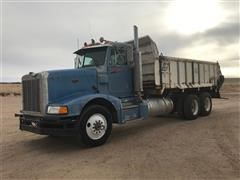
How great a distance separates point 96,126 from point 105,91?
1414 millimetres

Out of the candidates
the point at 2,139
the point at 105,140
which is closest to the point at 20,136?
the point at 2,139

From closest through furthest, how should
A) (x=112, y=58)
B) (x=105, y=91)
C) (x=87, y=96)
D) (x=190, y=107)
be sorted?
(x=87, y=96)
(x=105, y=91)
(x=112, y=58)
(x=190, y=107)

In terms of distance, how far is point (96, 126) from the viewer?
7.89 m

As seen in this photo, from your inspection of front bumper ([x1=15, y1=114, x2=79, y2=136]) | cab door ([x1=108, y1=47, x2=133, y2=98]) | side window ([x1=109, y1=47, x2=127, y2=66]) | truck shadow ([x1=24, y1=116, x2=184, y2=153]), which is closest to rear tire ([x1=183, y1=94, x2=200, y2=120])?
truck shadow ([x1=24, y1=116, x2=184, y2=153])

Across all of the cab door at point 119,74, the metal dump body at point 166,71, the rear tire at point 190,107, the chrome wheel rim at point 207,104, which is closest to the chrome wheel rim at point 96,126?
the cab door at point 119,74

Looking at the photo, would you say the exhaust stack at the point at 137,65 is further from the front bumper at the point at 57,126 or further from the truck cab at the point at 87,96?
the front bumper at the point at 57,126

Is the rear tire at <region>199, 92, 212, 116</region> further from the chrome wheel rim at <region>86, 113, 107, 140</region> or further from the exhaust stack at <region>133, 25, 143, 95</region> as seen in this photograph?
the chrome wheel rim at <region>86, 113, 107, 140</region>

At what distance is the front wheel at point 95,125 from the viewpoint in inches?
301

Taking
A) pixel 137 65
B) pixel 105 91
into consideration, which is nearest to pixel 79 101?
pixel 105 91

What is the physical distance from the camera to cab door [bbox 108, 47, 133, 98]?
911 centimetres

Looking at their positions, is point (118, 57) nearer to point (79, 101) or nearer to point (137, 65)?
point (137, 65)

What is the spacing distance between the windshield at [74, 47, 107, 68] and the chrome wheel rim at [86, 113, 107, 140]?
6.06 ft

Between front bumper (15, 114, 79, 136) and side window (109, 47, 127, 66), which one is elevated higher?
side window (109, 47, 127, 66)

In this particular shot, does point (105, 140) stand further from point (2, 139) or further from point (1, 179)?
point (2, 139)
